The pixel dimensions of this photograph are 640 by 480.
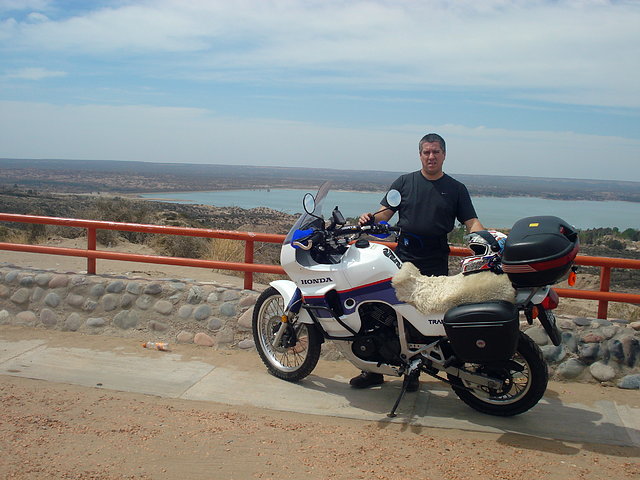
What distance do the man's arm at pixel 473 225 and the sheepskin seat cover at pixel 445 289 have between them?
0.65m

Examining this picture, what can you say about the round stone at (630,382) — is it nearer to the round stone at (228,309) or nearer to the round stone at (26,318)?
the round stone at (228,309)

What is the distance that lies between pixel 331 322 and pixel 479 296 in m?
1.37

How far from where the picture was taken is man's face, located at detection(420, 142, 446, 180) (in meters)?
5.46

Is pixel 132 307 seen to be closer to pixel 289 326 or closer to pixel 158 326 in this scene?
pixel 158 326

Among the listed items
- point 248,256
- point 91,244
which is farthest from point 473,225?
point 91,244

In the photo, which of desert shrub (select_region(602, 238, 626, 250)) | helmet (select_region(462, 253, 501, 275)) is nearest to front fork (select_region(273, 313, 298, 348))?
helmet (select_region(462, 253, 501, 275))

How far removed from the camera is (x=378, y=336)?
5.25 meters

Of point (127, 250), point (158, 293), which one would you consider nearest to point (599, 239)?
point (158, 293)

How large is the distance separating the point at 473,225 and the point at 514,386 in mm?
1348

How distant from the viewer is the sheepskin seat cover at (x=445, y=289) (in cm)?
462

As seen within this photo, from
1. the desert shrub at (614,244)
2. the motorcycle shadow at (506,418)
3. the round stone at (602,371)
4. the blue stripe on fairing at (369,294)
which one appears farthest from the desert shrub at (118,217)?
the round stone at (602,371)

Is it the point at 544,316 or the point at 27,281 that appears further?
the point at 27,281

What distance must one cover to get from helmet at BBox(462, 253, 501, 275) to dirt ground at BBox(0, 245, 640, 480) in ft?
3.97

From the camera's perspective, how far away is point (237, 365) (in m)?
6.27
